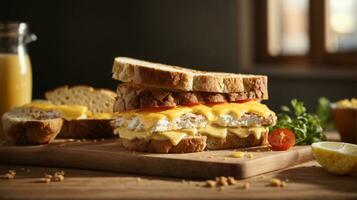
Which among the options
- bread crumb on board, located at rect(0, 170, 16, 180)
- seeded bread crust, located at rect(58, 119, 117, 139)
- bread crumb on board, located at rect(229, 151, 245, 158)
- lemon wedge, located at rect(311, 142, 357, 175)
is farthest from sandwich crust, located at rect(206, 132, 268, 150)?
bread crumb on board, located at rect(0, 170, 16, 180)

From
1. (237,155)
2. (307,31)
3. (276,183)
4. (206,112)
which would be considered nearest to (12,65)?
(206,112)

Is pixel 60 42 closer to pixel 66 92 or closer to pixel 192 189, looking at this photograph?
pixel 66 92

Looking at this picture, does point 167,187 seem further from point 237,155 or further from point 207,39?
point 207,39

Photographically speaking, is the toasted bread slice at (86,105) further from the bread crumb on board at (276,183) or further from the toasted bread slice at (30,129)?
the bread crumb on board at (276,183)

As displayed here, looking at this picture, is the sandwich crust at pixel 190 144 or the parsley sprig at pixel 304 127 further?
the parsley sprig at pixel 304 127

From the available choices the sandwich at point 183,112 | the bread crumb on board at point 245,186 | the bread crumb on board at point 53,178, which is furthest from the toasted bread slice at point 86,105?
the bread crumb on board at point 245,186

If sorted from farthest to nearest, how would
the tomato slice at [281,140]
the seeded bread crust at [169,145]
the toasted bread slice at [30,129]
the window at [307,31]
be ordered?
1. the window at [307,31]
2. the toasted bread slice at [30,129]
3. the tomato slice at [281,140]
4. the seeded bread crust at [169,145]

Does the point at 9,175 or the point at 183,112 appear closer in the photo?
the point at 9,175
